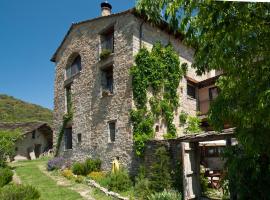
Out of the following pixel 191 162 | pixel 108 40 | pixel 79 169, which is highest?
pixel 108 40

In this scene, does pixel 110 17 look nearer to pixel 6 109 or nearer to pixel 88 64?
pixel 88 64

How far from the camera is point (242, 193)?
866cm

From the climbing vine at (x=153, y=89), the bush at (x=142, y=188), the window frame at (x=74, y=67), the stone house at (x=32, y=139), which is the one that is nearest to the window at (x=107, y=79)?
the climbing vine at (x=153, y=89)

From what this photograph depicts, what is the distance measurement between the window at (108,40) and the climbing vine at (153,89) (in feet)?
9.38

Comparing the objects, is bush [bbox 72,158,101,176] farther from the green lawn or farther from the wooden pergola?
the wooden pergola

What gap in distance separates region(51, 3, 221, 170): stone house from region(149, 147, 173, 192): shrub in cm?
268

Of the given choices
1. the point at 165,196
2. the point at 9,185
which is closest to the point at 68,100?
the point at 9,185

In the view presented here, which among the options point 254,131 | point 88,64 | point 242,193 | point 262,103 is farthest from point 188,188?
point 88,64

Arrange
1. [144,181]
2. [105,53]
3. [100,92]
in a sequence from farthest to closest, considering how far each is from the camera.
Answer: [100,92]
[105,53]
[144,181]

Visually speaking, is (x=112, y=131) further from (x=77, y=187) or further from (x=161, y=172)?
(x=161, y=172)

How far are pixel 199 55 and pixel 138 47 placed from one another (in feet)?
40.2

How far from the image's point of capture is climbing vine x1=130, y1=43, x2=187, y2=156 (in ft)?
52.8

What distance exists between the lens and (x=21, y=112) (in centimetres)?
6619

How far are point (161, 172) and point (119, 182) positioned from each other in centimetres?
247
